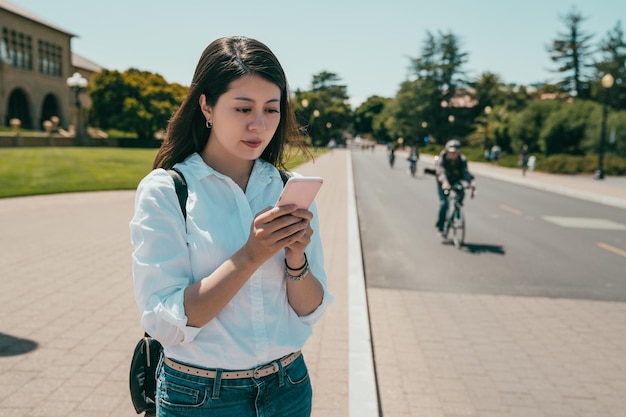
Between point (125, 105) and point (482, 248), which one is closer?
point (482, 248)

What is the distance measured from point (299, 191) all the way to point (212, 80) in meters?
0.50

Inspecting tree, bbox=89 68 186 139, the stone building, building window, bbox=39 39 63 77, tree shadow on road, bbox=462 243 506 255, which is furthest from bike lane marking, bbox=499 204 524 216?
building window, bbox=39 39 63 77

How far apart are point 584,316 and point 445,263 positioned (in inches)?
110

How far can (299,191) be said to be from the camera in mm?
1441

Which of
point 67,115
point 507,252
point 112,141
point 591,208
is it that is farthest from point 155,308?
point 67,115

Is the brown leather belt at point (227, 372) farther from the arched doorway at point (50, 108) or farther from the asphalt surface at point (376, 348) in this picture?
the arched doorway at point (50, 108)

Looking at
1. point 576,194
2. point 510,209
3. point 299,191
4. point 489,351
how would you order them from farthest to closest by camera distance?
point 576,194, point 510,209, point 489,351, point 299,191

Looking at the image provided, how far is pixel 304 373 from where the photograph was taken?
73.2 inches

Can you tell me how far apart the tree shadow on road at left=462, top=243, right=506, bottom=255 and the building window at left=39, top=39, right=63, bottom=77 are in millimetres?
60260

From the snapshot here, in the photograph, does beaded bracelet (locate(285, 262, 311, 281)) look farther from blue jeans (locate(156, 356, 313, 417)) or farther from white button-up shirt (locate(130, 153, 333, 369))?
blue jeans (locate(156, 356, 313, 417))

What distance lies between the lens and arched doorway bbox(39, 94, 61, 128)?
205 ft

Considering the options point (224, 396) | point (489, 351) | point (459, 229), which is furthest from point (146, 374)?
point (459, 229)

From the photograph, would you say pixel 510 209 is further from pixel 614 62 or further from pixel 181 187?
pixel 614 62

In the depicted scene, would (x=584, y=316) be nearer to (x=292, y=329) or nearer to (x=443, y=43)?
(x=292, y=329)
